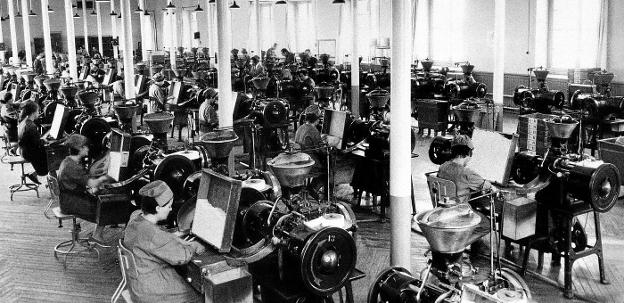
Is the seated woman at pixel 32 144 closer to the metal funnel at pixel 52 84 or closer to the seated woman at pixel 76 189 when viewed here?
the seated woman at pixel 76 189

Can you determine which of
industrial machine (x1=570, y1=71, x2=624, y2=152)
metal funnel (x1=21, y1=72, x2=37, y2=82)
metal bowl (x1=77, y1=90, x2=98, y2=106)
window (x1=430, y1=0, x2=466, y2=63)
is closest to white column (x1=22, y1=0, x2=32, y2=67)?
metal funnel (x1=21, y1=72, x2=37, y2=82)

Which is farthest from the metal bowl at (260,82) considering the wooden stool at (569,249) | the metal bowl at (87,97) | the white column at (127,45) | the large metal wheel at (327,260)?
the large metal wheel at (327,260)

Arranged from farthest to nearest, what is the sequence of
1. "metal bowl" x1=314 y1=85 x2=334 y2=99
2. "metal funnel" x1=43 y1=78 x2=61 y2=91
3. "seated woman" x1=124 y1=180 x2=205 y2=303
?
"metal funnel" x1=43 y1=78 x2=61 y2=91 → "metal bowl" x1=314 y1=85 x2=334 y2=99 → "seated woman" x1=124 y1=180 x2=205 y2=303

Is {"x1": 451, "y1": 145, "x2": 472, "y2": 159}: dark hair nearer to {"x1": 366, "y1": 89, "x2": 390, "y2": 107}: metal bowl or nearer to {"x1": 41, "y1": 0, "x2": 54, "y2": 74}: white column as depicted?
{"x1": 366, "y1": 89, "x2": 390, "y2": 107}: metal bowl

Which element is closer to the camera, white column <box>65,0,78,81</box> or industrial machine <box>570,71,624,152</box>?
industrial machine <box>570,71,624,152</box>

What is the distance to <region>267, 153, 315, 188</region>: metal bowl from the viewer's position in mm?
5047

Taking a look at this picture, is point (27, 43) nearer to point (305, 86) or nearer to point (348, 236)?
point (305, 86)

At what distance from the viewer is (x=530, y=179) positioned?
5.39m

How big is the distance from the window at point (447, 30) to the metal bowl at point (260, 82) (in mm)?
6962

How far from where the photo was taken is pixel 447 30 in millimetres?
17297

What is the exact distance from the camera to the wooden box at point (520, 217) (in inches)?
208

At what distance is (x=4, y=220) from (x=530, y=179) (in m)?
5.69

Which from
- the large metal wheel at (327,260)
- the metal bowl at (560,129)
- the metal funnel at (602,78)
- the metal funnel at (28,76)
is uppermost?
the metal funnel at (28,76)

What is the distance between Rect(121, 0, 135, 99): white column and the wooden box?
7574 mm
